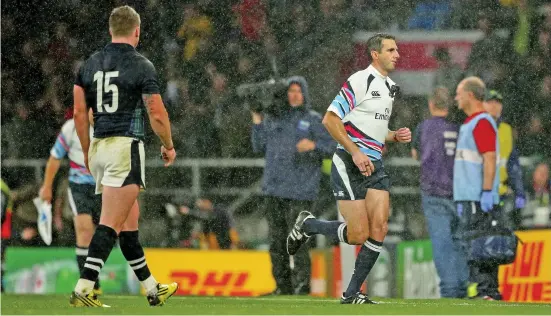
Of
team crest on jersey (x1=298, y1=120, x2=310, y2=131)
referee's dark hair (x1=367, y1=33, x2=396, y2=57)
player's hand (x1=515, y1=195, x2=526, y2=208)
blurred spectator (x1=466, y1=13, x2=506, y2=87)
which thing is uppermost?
blurred spectator (x1=466, y1=13, x2=506, y2=87)

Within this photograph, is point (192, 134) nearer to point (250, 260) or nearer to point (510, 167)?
point (250, 260)

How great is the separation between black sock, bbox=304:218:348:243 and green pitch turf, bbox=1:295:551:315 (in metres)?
0.55

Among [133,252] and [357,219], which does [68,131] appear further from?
[357,219]

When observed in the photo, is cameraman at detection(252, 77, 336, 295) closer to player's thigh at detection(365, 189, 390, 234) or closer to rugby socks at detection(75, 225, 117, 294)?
player's thigh at detection(365, 189, 390, 234)

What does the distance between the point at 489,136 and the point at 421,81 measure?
517 cm

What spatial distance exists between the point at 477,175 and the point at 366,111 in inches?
104

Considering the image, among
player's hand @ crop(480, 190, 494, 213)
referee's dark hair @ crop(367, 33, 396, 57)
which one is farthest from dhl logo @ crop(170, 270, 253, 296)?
referee's dark hair @ crop(367, 33, 396, 57)

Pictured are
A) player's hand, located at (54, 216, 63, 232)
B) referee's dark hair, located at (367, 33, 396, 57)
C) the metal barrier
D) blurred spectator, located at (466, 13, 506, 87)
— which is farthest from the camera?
blurred spectator, located at (466, 13, 506, 87)

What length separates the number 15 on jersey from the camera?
987 cm

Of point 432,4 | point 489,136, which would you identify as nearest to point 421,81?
point 432,4

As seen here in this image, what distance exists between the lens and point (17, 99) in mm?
18688

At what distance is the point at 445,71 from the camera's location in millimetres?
17891

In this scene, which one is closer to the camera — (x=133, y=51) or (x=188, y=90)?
(x=133, y=51)

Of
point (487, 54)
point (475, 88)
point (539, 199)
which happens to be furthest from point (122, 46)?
point (487, 54)
